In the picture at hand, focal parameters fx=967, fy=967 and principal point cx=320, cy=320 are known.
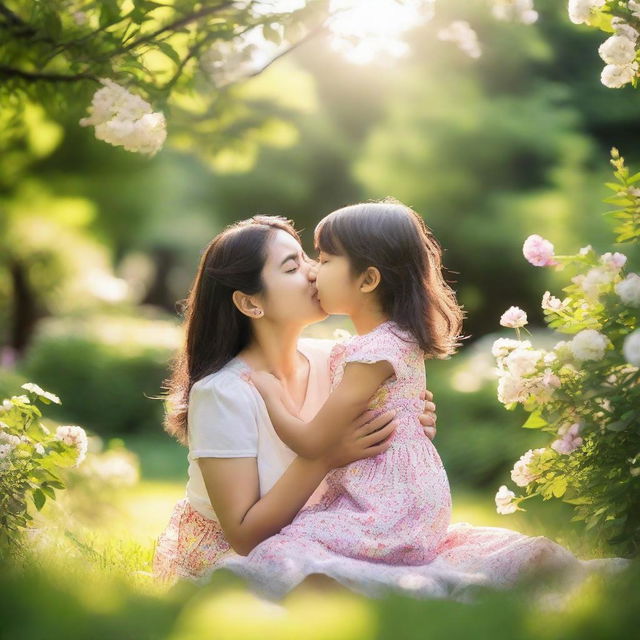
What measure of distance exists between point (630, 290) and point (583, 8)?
97cm

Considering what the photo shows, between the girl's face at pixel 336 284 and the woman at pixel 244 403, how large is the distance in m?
0.12

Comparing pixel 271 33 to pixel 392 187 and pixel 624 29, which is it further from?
pixel 392 187

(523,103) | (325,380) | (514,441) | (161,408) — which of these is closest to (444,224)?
(523,103)

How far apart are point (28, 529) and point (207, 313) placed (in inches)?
42.9

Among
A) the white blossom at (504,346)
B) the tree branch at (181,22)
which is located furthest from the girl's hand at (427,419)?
the tree branch at (181,22)

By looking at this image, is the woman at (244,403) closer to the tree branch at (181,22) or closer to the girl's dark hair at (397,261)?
the girl's dark hair at (397,261)

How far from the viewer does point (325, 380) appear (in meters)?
3.30

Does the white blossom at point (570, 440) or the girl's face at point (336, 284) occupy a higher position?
the girl's face at point (336, 284)

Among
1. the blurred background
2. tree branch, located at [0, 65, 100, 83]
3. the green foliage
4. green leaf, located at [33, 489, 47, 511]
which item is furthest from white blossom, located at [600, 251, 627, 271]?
the green foliage

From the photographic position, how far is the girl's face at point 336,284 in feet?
9.58

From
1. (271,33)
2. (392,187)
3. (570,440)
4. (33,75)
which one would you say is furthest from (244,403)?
(392,187)

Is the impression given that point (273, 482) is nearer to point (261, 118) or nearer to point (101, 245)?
point (261, 118)

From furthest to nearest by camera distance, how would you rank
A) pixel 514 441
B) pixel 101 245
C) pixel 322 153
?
pixel 322 153
pixel 101 245
pixel 514 441

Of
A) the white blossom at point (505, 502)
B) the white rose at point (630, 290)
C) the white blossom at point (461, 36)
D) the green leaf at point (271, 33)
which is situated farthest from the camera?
the white blossom at point (461, 36)
